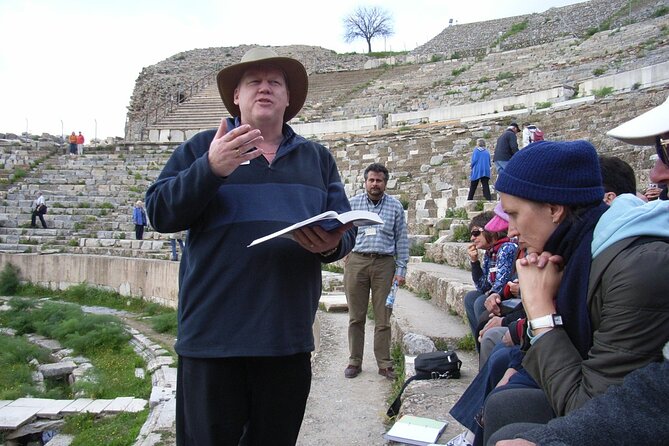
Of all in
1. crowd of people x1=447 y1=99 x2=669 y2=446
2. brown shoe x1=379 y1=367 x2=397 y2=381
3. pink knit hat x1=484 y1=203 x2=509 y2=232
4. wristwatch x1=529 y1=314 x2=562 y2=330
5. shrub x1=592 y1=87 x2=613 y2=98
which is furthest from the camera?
shrub x1=592 y1=87 x2=613 y2=98

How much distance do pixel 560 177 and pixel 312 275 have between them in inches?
37.3

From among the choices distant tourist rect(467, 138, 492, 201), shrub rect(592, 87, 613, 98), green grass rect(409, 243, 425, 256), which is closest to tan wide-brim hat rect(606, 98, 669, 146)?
green grass rect(409, 243, 425, 256)

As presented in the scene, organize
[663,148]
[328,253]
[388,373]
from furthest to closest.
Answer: [388,373], [328,253], [663,148]

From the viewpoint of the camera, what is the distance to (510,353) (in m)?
2.53

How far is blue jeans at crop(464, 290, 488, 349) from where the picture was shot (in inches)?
175

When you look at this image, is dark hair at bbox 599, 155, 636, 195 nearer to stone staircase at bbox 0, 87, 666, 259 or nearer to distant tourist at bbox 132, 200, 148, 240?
stone staircase at bbox 0, 87, 666, 259

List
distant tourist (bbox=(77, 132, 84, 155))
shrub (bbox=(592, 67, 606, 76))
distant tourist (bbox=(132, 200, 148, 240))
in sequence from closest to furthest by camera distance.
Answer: distant tourist (bbox=(132, 200, 148, 240)) < shrub (bbox=(592, 67, 606, 76)) < distant tourist (bbox=(77, 132, 84, 155))

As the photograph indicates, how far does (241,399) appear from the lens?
2.15m

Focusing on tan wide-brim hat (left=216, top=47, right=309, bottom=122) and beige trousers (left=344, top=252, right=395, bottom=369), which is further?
beige trousers (left=344, top=252, right=395, bottom=369)

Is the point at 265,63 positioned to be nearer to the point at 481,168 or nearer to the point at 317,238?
the point at 317,238

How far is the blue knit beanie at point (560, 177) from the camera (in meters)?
1.85

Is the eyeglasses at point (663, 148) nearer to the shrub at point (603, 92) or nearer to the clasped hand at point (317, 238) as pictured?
the clasped hand at point (317, 238)

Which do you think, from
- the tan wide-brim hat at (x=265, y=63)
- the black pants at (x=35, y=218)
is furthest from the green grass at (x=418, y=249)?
the black pants at (x=35, y=218)

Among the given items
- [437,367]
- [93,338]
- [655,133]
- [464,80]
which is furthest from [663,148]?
[464,80]
